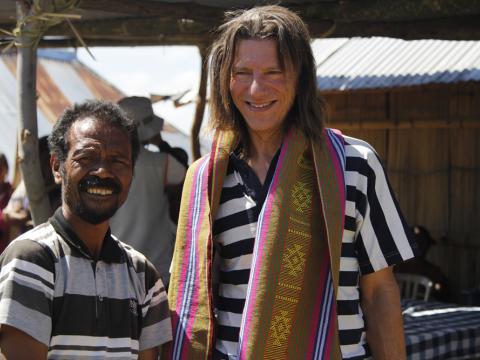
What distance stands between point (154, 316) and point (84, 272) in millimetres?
301

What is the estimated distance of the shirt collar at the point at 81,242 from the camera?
2.24 meters

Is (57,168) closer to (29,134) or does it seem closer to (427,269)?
(29,134)

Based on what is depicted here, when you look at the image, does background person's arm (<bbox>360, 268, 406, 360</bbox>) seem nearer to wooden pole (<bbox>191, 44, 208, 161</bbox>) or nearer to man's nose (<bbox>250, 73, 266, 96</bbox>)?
man's nose (<bbox>250, 73, 266, 96</bbox>)

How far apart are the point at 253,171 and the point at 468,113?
5.02 metres

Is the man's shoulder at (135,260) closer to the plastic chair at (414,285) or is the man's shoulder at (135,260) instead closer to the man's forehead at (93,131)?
the man's forehead at (93,131)

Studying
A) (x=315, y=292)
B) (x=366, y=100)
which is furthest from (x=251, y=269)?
(x=366, y=100)

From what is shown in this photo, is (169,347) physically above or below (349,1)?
below

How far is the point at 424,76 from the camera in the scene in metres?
6.93

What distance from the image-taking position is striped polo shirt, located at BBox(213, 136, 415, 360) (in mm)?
2359

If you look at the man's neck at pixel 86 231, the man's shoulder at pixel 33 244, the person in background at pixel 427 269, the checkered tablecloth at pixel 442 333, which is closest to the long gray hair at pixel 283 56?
the man's neck at pixel 86 231

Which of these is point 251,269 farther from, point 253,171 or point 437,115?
point 437,115

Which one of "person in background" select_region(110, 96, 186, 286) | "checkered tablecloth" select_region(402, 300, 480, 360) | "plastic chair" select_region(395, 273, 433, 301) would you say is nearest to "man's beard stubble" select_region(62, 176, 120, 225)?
"checkered tablecloth" select_region(402, 300, 480, 360)

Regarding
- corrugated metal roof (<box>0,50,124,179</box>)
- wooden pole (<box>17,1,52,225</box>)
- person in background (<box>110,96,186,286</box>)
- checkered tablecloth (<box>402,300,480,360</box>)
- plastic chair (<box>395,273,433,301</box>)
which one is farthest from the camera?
corrugated metal roof (<box>0,50,124,179</box>)

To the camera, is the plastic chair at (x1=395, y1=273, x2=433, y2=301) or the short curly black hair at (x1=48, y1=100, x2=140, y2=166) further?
the plastic chair at (x1=395, y1=273, x2=433, y2=301)
